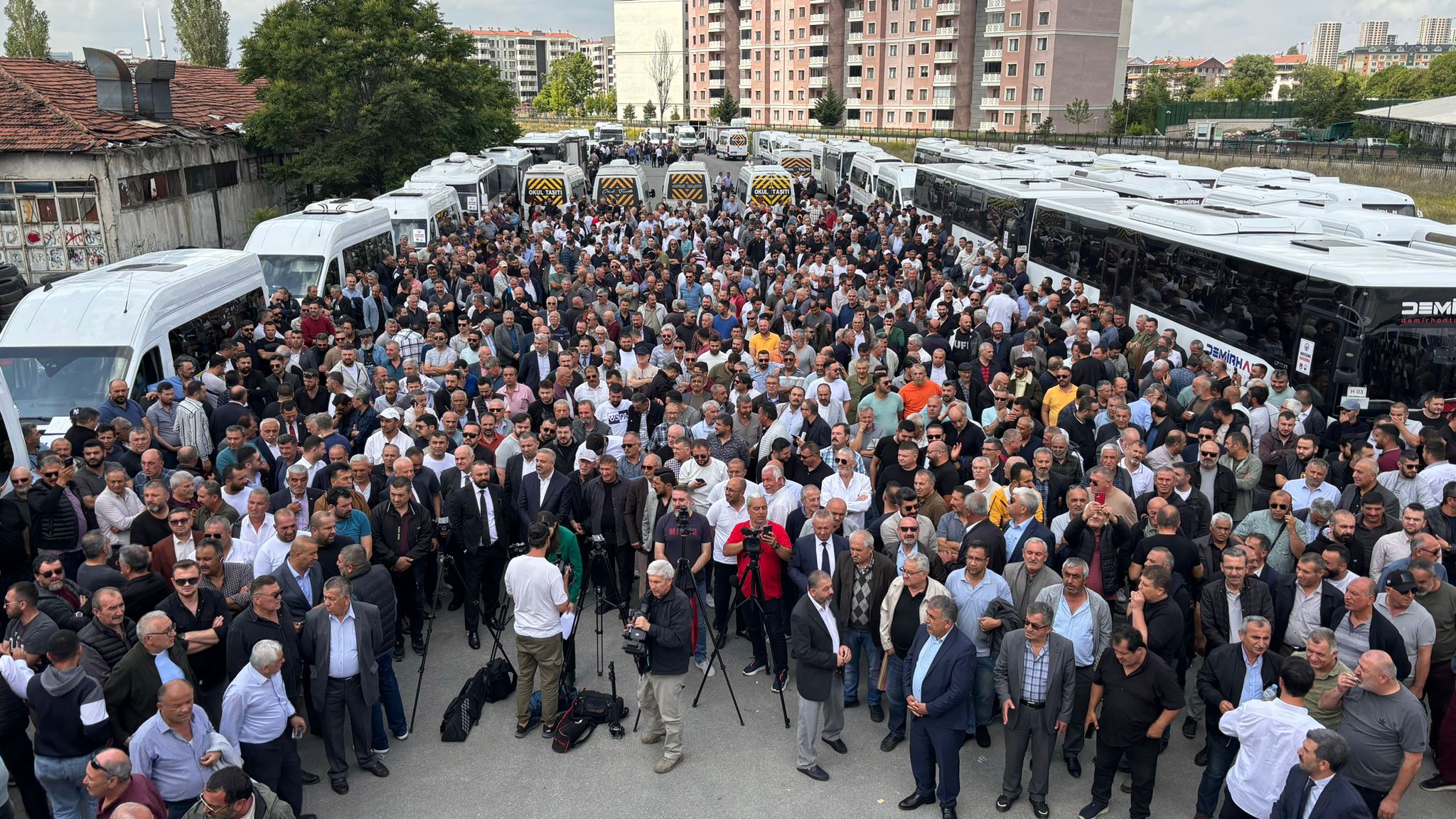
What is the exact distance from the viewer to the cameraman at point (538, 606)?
6.96 meters

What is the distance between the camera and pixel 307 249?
16.7 m

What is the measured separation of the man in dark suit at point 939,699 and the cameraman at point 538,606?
7.97ft

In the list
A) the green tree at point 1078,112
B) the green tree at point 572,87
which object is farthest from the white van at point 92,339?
the green tree at point 572,87

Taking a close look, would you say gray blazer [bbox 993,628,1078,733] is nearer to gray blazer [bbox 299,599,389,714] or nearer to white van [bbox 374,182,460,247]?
gray blazer [bbox 299,599,389,714]

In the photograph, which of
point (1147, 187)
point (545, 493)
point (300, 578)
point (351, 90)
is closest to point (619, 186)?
point (351, 90)

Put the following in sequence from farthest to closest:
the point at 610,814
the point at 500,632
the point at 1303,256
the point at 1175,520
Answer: the point at 1303,256, the point at 500,632, the point at 1175,520, the point at 610,814

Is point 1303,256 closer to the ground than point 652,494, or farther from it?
farther from it

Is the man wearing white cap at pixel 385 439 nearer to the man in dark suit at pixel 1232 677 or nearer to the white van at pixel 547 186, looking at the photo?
the man in dark suit at pixel 1232 677

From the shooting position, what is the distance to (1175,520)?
706 centimetres

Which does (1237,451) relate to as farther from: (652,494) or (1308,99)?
(1308,99)

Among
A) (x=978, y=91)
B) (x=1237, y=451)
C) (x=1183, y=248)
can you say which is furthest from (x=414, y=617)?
(x=978, y=91)

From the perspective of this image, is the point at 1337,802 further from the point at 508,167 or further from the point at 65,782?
the point at 508,167

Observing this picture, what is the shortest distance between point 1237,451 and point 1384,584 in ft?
7.56

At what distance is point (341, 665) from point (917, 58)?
296 ft
